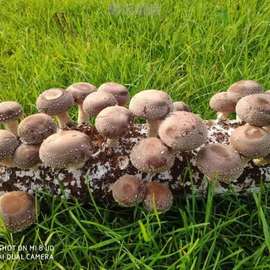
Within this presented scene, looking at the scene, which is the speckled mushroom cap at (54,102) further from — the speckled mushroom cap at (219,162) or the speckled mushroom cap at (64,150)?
the speckled mushroom cap at (219,162)

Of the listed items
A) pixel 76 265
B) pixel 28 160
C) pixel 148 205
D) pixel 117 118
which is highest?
pixel 117 118

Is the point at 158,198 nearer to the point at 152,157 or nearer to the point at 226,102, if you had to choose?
the point at 152,157

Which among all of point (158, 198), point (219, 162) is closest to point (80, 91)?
point (158, 198)

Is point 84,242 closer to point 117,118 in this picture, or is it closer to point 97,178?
point 97,178

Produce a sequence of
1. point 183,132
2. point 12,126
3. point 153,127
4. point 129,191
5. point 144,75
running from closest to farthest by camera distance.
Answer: point 183,132, point 129,191, point 153,127, point 12,126, point 144,75

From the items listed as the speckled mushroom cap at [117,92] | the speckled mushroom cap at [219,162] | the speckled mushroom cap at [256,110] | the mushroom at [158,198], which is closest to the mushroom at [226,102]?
the speckled mushroom cap at [256,110]

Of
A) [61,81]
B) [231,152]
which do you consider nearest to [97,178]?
[231,152]
